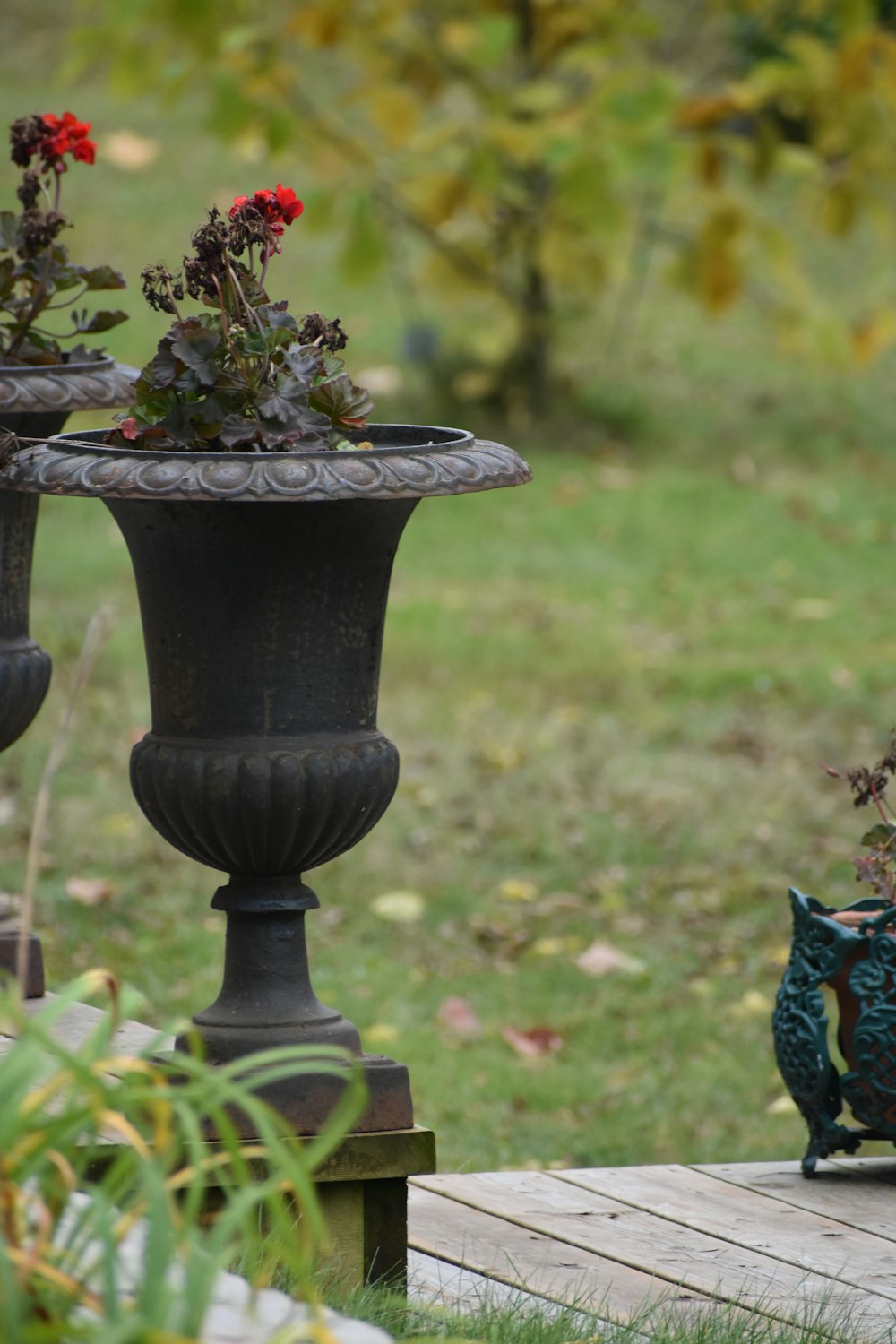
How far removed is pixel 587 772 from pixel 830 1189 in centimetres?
321

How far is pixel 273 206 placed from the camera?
2.81m

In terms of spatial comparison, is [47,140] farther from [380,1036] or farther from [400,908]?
[400,908]

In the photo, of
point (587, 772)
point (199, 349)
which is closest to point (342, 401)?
point (199, 349)

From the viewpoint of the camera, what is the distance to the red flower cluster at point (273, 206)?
9.16 ft

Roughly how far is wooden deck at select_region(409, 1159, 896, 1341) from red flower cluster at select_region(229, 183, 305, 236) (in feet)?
5.33

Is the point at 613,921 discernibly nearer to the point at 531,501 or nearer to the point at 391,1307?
the point at 391,1307

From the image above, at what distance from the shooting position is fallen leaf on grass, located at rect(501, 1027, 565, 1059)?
15.5ft

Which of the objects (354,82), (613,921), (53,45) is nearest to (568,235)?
(613,921)

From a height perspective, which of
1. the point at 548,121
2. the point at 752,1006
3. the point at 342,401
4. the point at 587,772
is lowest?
the point at 752,1006

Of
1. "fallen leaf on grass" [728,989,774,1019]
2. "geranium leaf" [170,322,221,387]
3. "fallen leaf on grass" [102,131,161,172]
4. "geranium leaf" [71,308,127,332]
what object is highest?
"fallen leaf on grass" [102,131,161,172]

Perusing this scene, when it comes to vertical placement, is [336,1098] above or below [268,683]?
below

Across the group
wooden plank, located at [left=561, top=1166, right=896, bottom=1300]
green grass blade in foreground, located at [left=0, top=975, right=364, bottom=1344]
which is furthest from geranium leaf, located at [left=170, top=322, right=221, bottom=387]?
wooden plank, located at [left=561, top=1166, right=896, bottom=1300]

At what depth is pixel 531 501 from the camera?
10102 millimetres

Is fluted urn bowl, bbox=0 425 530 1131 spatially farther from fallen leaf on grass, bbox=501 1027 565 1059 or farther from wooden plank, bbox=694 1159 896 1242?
fallen leaf on grass, bbox=501 1027 565 1059
